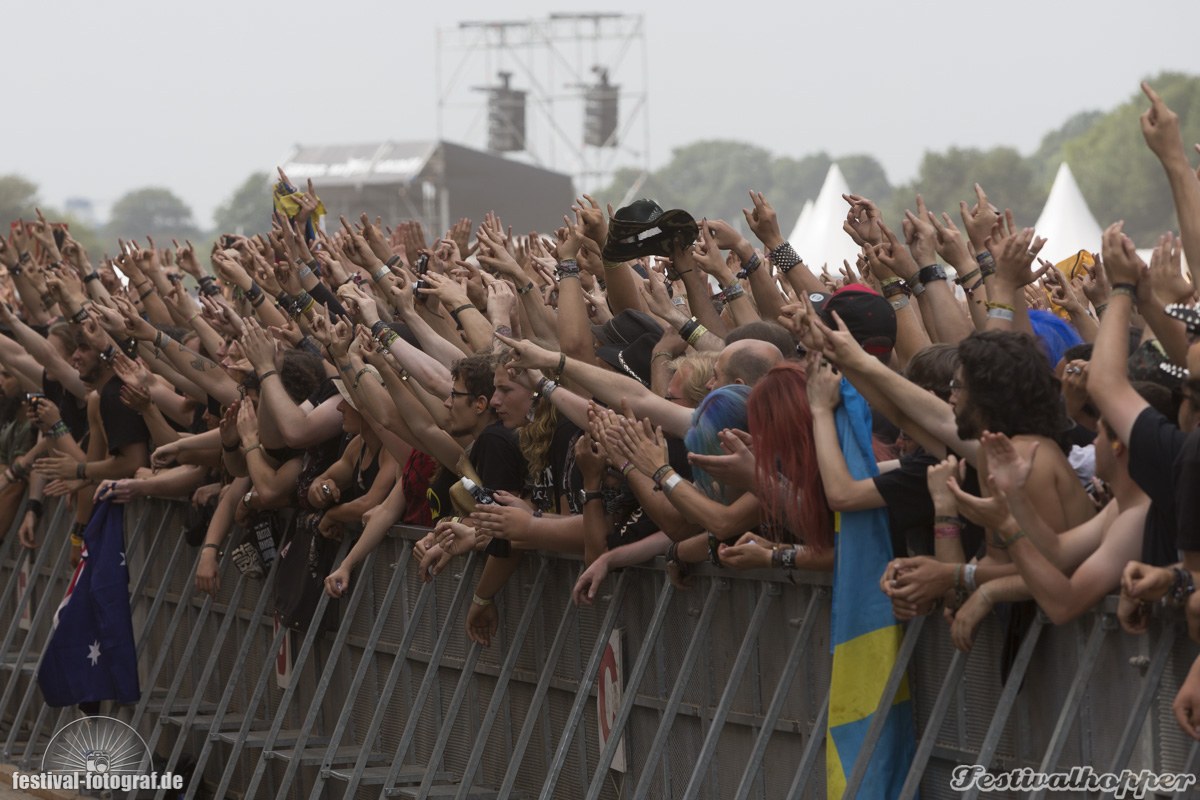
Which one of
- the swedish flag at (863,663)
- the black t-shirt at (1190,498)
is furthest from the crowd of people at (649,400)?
the swedish flag at (863,663)

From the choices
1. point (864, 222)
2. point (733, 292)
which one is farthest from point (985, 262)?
point (733, 292)

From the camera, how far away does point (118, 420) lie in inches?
418

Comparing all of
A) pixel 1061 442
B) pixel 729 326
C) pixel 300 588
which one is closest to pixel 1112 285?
pixel 1061 442

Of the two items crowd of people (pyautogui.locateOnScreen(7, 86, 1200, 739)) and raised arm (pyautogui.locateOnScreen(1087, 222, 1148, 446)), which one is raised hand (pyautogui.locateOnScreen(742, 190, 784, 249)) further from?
raised arm (pyautogui.locateOnScreen(1087, 222, 1148, 446))

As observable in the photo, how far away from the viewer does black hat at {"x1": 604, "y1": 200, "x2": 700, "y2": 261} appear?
7148mm

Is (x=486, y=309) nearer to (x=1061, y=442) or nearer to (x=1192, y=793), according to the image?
(x=1061, y=442)

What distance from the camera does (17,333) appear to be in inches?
458

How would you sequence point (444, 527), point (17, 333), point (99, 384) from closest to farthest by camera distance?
1. point (444, 527)
2. point (99, 384)
3. point (17, 333)

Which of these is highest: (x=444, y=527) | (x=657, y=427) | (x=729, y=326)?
(x=729, y=326)

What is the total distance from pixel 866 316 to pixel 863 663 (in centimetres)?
132

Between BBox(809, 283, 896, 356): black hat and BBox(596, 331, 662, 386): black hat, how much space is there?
1.39 meters

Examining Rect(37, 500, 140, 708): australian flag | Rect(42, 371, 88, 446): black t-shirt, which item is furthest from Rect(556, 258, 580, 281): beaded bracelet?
Rect(42, 371, 88, 446): black t-shirt

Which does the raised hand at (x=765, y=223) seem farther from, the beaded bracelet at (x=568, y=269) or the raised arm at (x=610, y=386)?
the raised arm at (x=610, y=386)

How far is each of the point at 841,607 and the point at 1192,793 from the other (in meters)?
1.27
